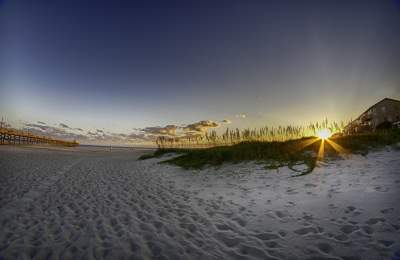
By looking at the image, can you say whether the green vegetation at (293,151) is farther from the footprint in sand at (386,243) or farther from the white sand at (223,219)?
the footprint in sand at (386,243)

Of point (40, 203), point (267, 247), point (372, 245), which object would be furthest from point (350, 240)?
point (40, 203)

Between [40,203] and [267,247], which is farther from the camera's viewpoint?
[40,203]

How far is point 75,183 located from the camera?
10.1 m

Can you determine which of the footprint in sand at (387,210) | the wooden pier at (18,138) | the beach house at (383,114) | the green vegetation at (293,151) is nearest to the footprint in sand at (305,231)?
the footprint in sand at (387,210)

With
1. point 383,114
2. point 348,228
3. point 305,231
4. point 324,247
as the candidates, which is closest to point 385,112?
point 383,114

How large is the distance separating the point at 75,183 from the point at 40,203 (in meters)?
3.51

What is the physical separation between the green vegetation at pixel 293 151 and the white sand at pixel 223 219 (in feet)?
5.42

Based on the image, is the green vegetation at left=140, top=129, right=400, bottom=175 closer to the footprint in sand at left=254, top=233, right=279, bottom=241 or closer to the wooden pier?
the footprint in sand at left=254, top=233, right=279, bottom=241

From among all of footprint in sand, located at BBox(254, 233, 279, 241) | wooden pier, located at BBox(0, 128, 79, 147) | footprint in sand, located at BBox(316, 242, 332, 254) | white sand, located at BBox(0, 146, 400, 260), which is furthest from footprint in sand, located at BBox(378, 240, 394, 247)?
wooden pier, located at BBox(0, 128, 79, 147)

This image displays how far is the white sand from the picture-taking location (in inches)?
141

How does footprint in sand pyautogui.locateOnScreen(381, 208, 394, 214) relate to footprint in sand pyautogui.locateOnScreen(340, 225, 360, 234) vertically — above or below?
above

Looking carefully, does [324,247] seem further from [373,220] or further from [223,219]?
[223,219]

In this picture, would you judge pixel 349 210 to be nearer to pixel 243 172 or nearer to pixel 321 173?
pixel 321 173

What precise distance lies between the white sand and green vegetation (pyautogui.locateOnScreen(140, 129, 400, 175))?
1653 millimetres
